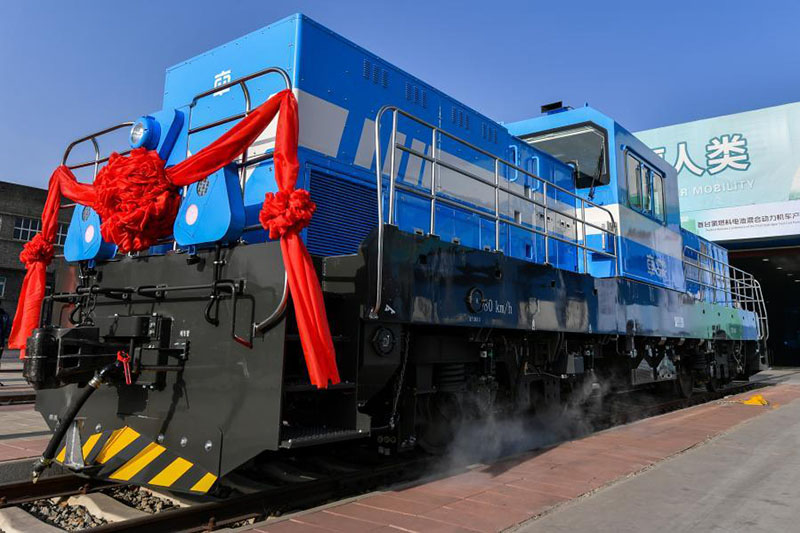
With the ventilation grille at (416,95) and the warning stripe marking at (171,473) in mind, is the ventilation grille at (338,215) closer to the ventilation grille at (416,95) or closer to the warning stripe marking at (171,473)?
the ventilation grille at (416,95)

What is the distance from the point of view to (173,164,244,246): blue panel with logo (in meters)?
3.42

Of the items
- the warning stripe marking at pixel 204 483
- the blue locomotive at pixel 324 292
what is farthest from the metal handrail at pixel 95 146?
the warning stripe marking at pixel 204 483

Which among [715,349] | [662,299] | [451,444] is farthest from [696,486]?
[715,349]

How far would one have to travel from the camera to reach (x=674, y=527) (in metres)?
3.30

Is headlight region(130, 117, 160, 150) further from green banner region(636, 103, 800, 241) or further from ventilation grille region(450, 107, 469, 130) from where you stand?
green banner region(636, 103, 800, 241)

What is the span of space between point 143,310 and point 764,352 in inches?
667

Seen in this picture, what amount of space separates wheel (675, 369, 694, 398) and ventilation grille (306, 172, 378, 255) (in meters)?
8.37

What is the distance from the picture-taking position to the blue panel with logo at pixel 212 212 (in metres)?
3.42

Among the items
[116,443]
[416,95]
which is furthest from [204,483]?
[416,95]

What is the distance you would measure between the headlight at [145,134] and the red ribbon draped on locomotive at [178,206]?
44 cm

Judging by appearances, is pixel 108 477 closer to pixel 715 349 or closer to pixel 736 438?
pixel 736 438

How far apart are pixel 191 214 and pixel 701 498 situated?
13.3ft

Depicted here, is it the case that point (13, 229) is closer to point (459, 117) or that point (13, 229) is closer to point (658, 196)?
point (459, 117)

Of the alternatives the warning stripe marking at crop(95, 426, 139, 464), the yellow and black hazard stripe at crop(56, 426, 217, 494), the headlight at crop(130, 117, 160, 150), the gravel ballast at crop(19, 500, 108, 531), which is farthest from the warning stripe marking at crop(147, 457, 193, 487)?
the headlight at crop(130, 117, 160, 150)
